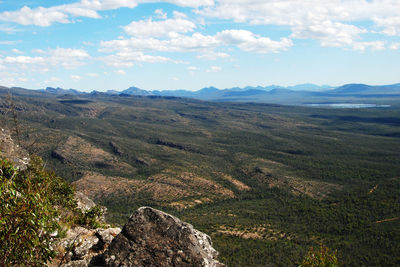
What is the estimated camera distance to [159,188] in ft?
357

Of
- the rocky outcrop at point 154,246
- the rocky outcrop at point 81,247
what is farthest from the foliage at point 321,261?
the rocky outcrop at point 81,247

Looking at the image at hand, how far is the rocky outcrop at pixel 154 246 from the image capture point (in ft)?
40.0

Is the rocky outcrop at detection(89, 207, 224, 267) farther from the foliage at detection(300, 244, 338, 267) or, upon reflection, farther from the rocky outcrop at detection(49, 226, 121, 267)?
the foliage at detection(300, 244, 338, 267)

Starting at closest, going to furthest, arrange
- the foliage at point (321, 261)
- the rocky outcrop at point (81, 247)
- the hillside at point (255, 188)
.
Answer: the rocky outcrop at point (81, 247)
the foliage at point (321, 261)
the hillside at point (255, 188)

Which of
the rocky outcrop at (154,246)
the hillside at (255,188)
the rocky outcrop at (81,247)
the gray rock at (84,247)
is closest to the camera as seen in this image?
the rocky outcrop at (154,246)

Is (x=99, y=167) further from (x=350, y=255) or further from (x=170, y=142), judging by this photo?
(x=350, y=255)

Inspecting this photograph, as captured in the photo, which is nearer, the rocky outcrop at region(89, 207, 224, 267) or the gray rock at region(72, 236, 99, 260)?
the rocky outcrop at region(89, 207, 224, 267)

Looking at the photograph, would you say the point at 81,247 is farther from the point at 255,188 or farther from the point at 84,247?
the point at 255,188

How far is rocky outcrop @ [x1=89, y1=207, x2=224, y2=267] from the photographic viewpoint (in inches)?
480

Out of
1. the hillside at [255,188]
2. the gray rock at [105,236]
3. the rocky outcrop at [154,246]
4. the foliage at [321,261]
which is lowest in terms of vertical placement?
the hillside at [255,188]

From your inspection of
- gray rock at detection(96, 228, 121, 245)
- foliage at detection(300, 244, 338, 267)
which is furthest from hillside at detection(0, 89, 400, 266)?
foliage at detection(300, 244, 338, 267)

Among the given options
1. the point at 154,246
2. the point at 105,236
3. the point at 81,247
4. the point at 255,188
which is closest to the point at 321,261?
the point at 154,246

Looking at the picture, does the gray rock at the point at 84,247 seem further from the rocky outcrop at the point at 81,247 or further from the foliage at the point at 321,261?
the foliage at the point at 321,261

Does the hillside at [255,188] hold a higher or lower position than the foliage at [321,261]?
lower
